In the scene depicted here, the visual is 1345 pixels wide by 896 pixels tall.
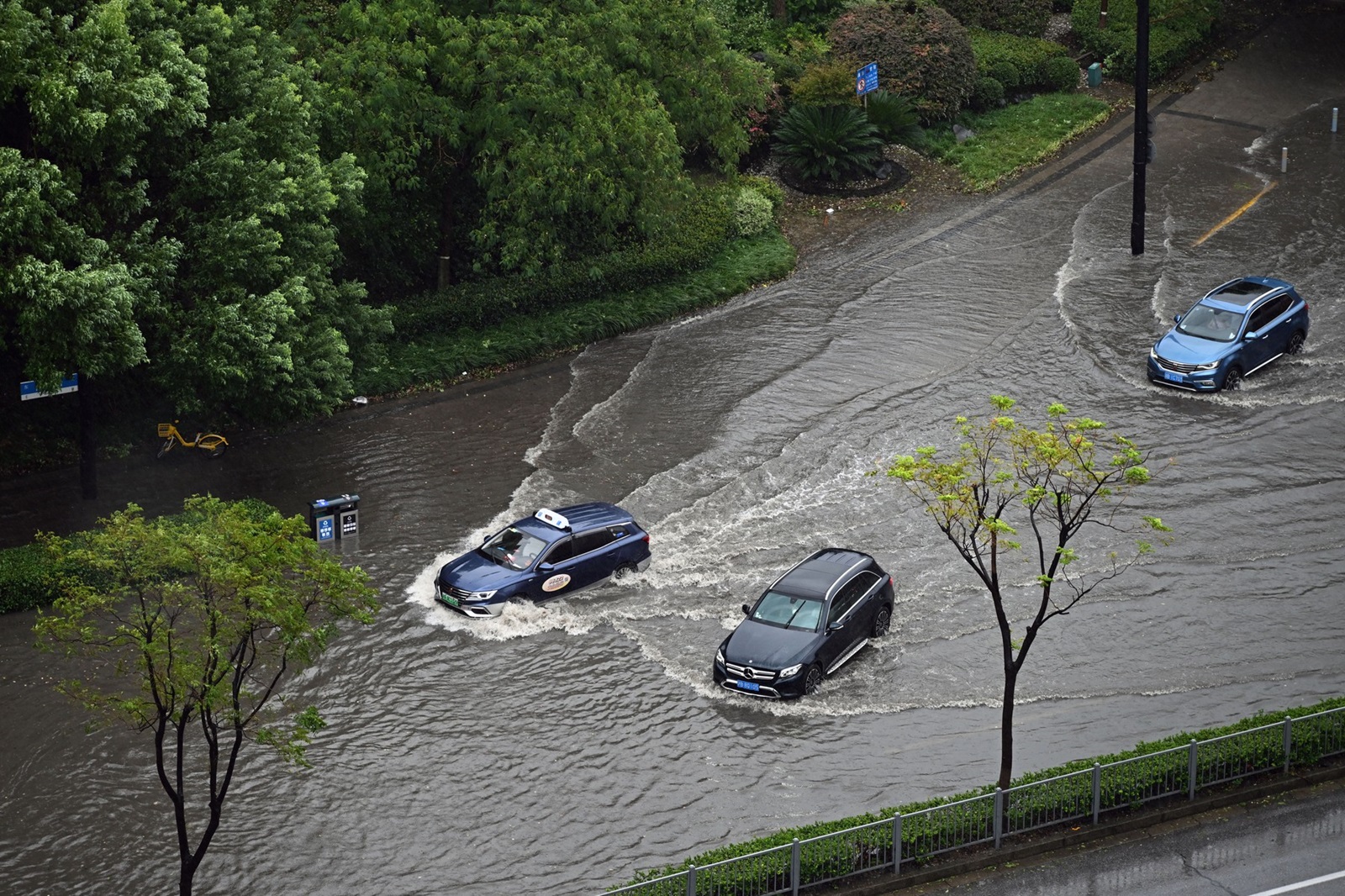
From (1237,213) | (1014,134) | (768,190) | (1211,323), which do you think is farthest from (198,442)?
(1237,213)

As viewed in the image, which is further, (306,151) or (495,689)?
(306,151)

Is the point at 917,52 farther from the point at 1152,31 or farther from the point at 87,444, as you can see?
the point at 87,444

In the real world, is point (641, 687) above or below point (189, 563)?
below

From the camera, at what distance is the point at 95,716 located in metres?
22.8

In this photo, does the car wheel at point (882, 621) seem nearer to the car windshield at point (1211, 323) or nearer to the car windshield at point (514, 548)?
the car windshield at point (514, 548)

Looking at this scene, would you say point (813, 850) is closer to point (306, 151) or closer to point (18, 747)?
point (18, 747)

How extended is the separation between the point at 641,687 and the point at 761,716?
2.07 meters

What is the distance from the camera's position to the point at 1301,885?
18.4 m

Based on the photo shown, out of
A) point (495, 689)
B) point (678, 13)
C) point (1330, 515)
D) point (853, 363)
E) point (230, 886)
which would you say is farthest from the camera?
point (678, 13)

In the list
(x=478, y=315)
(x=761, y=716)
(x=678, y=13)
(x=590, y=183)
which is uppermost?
(x=678, y=13)

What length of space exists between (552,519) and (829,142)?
21.4 metres

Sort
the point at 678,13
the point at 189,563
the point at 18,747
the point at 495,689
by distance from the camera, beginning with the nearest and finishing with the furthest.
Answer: the point at 189,563, the point at 18,747, the point at 495,689, the point at 678,13

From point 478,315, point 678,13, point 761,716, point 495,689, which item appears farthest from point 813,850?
point 678,13

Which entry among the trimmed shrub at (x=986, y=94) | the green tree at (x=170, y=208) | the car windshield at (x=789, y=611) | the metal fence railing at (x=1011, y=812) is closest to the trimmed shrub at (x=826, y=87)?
the trimmed shrub at (x=986, y=94)
